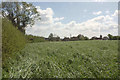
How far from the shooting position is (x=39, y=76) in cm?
352

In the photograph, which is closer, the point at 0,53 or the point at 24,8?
the point at 0,53

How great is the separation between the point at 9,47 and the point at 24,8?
1497cm

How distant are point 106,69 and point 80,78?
1.40 metres

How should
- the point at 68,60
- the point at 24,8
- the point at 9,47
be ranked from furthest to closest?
the point at 24,8 → the point at 68,60 → the point at 9,47

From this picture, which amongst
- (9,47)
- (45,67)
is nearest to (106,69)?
(45,67)

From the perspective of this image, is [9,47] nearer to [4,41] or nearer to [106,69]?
[4,41]

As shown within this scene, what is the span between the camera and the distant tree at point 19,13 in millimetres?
16000

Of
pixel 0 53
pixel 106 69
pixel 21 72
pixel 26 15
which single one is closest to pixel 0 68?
pixel 0 53

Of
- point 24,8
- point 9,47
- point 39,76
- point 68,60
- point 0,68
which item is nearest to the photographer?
point 39,76

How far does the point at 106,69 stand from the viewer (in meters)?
4.31

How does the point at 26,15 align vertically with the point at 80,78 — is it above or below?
above

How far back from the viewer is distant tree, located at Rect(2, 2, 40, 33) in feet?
52.5

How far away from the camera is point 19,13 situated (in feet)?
Answer: 55.4

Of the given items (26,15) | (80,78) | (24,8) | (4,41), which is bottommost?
(80,78)
